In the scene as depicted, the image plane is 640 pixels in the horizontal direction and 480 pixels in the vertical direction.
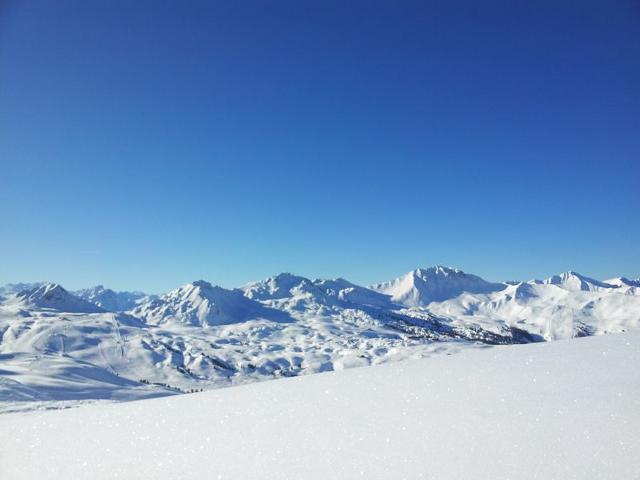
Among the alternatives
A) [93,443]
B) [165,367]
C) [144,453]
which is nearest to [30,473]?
[93,443]

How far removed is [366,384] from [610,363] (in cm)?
202

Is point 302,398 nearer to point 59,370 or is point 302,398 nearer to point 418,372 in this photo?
point 418,372

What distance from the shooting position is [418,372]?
10.2 feet

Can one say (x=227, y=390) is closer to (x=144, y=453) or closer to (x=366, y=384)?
(x=144, y=453)

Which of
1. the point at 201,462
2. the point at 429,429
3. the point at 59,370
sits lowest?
the point at 59,370

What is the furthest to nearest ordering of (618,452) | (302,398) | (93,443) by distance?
(302,398) < (93,443) < (618,452)

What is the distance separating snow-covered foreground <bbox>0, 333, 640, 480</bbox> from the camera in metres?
2.07

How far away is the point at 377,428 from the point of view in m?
2.42

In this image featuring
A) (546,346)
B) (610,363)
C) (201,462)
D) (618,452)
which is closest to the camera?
(618,452)

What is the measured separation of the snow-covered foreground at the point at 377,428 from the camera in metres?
2.07

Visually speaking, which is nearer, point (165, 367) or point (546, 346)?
point (546, 346)

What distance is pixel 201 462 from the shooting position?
2.26 meters

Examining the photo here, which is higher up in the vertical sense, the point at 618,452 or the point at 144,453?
the point at 618,452

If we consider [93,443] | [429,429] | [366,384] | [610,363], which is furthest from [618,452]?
[93,443]
